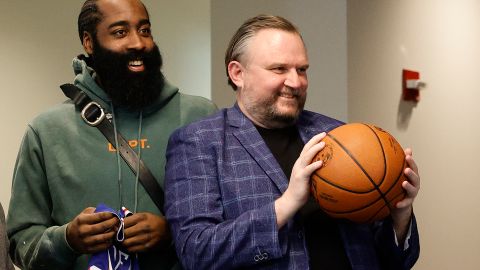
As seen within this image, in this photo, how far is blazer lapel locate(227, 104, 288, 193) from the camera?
1.82m

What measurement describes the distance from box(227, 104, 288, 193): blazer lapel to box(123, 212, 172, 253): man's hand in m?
0.34

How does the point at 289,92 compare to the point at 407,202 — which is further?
the point at 289,92

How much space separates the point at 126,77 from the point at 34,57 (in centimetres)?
210

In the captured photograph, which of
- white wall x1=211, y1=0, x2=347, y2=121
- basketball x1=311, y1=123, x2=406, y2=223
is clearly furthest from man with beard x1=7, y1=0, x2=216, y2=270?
white wall x1=211, y1=0, x2=347, y2=121

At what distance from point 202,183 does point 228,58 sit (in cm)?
48

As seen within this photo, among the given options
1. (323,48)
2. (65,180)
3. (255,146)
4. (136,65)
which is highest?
(136,65)

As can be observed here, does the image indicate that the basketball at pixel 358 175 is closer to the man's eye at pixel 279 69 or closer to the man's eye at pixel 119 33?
the man's eye at pixel 279 69

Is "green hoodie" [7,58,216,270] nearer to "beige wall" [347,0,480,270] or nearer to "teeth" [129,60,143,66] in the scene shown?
"teeth" [129,60,143,66]

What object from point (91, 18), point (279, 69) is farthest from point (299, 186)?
point (91, 18)

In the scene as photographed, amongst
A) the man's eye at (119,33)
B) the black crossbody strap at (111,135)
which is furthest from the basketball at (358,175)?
the man's eye at (119,33)

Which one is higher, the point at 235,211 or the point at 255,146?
the point at 255,146

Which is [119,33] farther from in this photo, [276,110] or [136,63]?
[276,110]

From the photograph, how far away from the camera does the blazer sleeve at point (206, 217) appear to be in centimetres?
169

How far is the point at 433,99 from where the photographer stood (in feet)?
11.6
